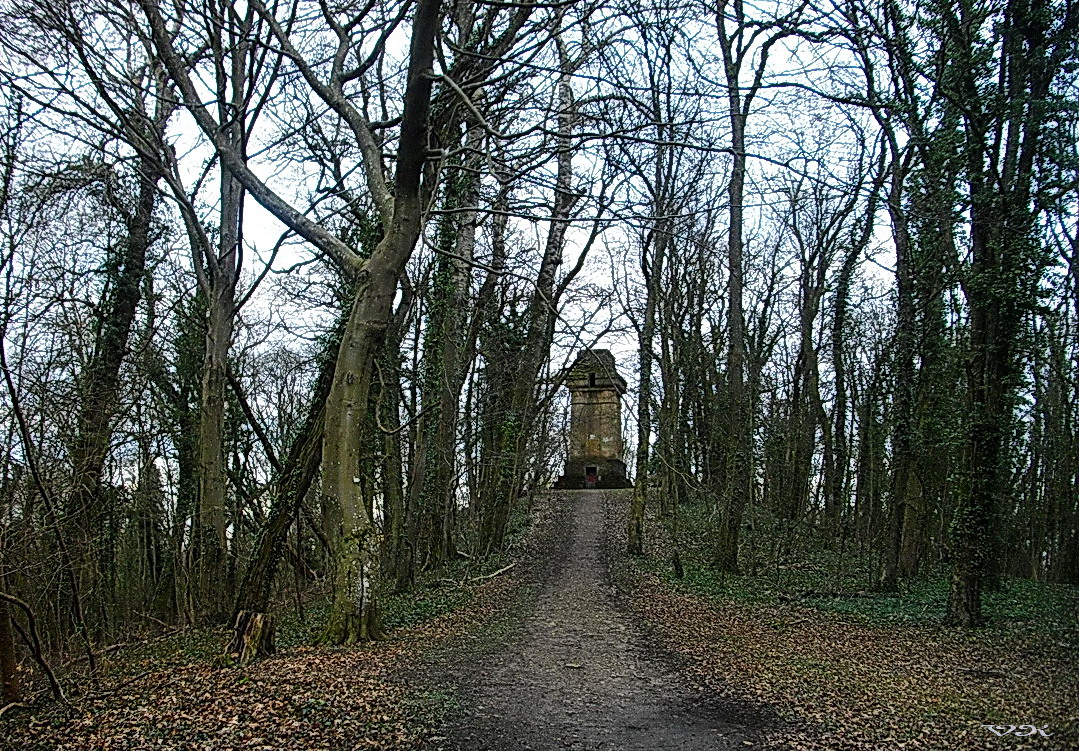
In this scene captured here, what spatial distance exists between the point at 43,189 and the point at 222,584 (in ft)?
21.1

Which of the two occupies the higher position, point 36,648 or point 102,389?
point 102,389

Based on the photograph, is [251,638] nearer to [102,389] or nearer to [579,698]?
[579,698]

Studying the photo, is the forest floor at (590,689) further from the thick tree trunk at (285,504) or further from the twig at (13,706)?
the thick tree trunk at (285,504)

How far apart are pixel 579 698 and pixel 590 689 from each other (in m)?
0.34

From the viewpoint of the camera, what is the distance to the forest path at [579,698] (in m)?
5.47

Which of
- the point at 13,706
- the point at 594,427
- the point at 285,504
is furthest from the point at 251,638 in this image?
the point at 594,427

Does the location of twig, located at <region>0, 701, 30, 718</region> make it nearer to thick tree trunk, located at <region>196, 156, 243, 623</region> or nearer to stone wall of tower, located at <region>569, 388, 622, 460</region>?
thick tree trunk, located at <region>196, 156, 243, 623</region>

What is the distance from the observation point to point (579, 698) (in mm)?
6539

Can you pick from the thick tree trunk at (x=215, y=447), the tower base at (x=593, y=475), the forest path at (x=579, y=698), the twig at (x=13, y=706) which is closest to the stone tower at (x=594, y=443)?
the tower base at (x=593, y=475)

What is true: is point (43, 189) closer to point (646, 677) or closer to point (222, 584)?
point (222, 584)

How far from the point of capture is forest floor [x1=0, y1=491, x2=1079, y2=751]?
546 cm

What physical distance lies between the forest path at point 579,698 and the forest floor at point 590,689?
0.02m

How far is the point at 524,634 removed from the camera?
9.75 metres

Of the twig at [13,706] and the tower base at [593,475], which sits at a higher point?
the tower base at [593,475]
